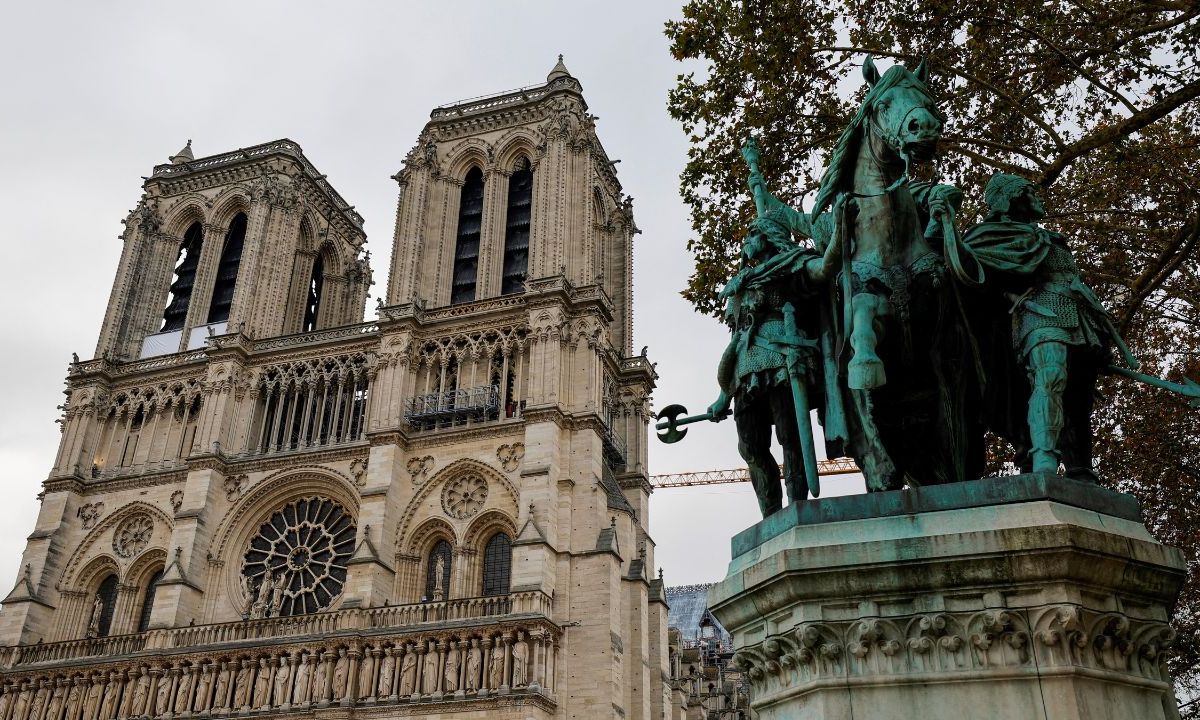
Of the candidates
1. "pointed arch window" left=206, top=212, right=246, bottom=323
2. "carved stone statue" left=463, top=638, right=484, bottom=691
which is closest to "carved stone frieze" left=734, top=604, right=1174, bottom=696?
"carved stone statue" left=463, top=638, right=484, bottom=691

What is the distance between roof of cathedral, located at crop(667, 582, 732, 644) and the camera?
6862 cm

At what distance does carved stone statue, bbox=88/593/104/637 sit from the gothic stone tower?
307 mm

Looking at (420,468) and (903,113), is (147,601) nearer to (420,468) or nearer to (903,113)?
(420,468)

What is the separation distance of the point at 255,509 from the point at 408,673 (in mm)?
Answer: 9251

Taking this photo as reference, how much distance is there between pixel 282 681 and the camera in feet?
89.2

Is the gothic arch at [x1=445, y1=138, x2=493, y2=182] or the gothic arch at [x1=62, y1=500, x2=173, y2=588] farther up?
the gothic arch at [x1=445, y1=138, x2=493, y2=182]

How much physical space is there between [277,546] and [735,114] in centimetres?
2387

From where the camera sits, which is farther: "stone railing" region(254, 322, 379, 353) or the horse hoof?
"stone railing" region(254, 322, 379, 353)

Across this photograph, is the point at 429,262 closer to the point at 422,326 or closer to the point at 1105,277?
the point at 422,326

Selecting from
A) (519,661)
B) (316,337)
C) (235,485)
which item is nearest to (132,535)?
(235,485)

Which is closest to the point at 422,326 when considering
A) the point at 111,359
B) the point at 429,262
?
the point at 429,262

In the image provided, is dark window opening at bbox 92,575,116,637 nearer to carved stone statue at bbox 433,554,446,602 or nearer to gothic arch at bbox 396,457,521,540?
gothic arch at bbox 396,457,521,540

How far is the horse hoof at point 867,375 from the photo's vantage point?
4.61m

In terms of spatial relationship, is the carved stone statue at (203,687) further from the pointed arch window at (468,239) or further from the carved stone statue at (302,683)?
the pointed arch window at (468,239)
